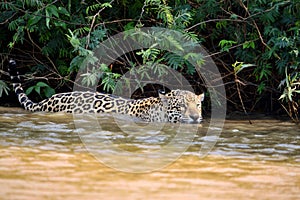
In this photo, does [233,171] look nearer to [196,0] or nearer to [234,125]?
[234,125]

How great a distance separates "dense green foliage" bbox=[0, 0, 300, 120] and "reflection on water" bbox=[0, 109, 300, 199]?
36.6 inches

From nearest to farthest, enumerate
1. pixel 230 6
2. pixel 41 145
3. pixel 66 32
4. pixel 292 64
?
pixel 41 145 < pixel 292 64 < pixel 230 6 < pixel 66 32

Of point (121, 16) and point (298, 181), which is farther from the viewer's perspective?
point (121, 16)

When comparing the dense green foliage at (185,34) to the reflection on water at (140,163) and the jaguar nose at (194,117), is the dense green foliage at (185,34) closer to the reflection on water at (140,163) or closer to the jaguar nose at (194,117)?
the jaguar nose at (194,117)

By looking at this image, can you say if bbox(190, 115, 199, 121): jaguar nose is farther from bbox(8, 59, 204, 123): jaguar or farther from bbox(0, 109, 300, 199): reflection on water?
bbox(0, 109, 300, 199): reflection on water

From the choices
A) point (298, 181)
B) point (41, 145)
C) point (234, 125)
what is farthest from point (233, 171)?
point (234, 125)

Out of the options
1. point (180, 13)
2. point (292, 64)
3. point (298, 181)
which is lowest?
point (298, 181)

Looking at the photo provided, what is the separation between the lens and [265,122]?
24.9 ft

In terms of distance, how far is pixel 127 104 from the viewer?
7.96 m

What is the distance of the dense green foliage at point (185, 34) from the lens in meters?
7.23

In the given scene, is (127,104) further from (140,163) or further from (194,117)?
(140,163)

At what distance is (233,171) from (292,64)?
286 cm

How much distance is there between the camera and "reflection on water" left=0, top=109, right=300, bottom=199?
13.2 feet

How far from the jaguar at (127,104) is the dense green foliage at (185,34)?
26 cm
